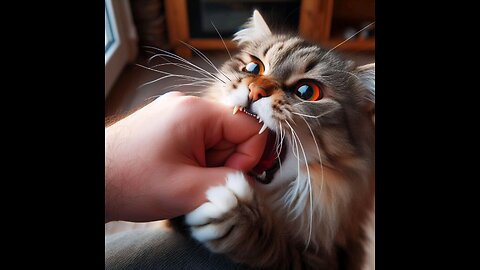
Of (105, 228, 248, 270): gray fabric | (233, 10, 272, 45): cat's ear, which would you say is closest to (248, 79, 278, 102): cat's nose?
(233, 10, 272, 45): cat's ear

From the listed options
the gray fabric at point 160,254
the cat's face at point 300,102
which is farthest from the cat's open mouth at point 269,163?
the gray fabric at point 160,254

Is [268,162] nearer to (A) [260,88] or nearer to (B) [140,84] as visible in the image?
(A) [260,88]

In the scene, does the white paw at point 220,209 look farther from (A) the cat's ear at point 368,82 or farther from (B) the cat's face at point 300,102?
(A) the cat's ear at point 368,82

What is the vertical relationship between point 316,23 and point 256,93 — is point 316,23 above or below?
above

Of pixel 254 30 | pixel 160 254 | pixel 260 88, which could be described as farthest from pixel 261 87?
pixel 160 254
